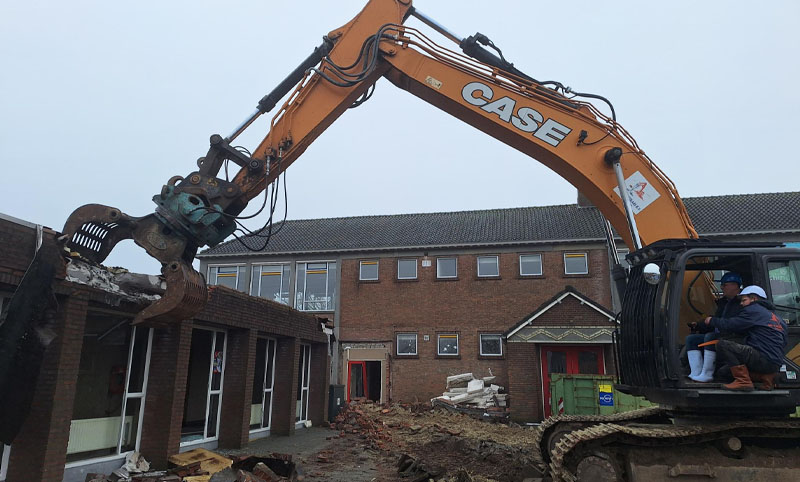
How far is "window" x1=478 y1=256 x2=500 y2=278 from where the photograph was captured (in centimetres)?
2503

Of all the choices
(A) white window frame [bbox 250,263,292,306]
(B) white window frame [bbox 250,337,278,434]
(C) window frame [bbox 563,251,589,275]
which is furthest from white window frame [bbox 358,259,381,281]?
(B) white window frame [bbox 250,337,278,434]

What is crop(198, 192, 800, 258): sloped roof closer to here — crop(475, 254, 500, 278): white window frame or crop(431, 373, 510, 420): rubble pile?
crop(475, 254, 500, 278): white window frame

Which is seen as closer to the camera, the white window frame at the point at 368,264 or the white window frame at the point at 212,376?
the white window frame at the point at 212,376

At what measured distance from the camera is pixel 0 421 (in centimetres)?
568

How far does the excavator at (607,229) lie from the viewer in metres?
5.40

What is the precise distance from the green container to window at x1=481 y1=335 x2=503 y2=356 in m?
6.94

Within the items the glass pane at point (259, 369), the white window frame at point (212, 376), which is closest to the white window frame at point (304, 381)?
the glass pane at point (259, 369)

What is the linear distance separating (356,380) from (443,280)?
615 cm

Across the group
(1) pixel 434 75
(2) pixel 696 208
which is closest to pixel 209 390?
(1) pixel 434 75

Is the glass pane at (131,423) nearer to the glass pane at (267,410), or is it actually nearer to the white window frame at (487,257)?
the glass pane at (267,410)

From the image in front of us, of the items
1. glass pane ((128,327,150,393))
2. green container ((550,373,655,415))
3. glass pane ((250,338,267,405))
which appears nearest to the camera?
glass pane ((128,327,150,393))

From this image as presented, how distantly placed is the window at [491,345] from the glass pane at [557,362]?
9.51 feet

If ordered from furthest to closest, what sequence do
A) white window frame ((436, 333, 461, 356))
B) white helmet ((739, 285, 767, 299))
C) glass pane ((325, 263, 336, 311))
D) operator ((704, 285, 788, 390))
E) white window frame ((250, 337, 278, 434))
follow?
glass pane ((325, 263, 336, 311)) < white window frame ((436, 333, 461, 356)) < white window frame ((250, 337, 278, 434)) < white helmet ((739, 285, 767, 299)) < operator ((704, 285, 788, 390))

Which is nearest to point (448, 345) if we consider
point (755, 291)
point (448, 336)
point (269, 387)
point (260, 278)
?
point (448, 336)
